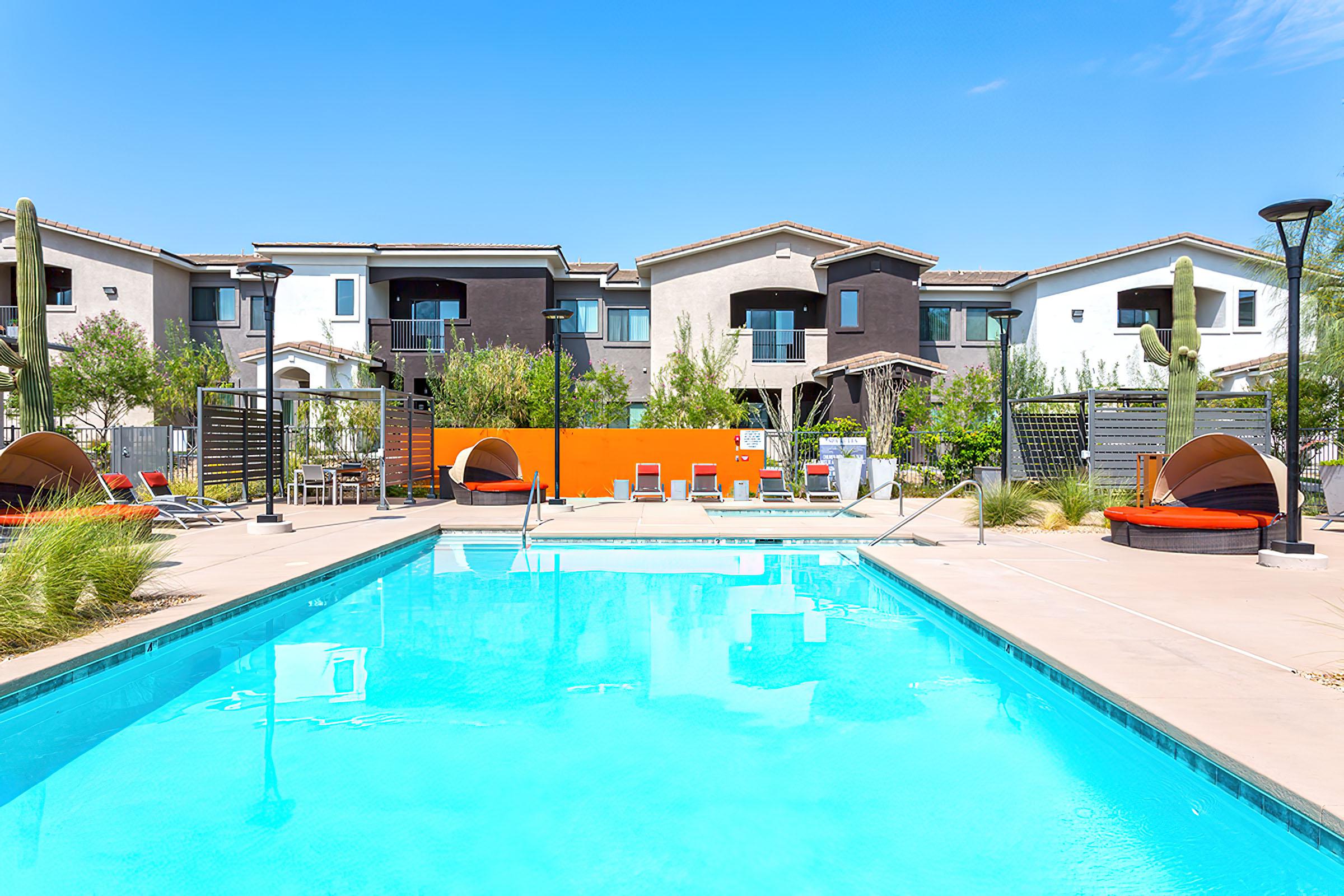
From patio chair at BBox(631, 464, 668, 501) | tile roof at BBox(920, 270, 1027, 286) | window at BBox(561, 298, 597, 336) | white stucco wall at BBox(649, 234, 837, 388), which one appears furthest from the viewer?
tile roof at BBox(920, 270, 1027, 286)

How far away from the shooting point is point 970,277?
2812cm

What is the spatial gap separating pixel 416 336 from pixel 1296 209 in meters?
23.4

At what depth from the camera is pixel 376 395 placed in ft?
70.6

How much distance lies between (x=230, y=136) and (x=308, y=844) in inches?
658

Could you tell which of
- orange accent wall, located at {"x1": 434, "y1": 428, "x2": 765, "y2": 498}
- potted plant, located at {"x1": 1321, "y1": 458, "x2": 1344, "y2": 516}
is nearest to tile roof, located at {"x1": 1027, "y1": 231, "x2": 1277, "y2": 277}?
potted plant, located at {"x1": 1321, "y1": 458, "x2": 1344, "y2": 516}

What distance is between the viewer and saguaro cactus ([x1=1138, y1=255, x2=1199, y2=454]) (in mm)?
12852

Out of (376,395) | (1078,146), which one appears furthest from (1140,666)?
(376,395)

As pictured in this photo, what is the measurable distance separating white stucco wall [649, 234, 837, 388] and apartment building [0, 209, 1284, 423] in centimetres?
4

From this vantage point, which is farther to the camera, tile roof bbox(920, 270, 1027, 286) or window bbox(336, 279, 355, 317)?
tile roof bbox(920, 270, 1027, 286)

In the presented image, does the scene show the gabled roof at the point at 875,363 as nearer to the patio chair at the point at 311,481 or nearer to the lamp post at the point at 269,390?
the patio chair at the point at 311,481

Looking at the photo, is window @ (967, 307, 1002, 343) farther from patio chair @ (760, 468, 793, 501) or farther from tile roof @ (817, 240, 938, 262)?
patio chair @ (760, 468, 793, 501)

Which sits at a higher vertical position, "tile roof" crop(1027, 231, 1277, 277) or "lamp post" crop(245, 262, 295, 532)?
"tile roof" crop(1027, 231, 1277, 277)

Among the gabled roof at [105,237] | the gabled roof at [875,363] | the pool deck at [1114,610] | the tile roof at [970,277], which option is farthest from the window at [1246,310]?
the gabled roof at [105,237]

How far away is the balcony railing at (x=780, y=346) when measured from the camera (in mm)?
25828
